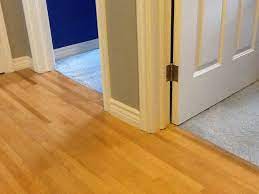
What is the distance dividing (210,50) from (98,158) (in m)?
0.84

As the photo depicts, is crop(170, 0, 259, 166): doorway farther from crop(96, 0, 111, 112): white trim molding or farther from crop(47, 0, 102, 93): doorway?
crop(47, 0, 102, 93): doorway

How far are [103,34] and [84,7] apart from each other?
1.30 m

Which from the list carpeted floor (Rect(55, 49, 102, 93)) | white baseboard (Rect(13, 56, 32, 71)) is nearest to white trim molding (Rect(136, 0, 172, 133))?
carpeted floor (Rect(55, 49, 102, 93))

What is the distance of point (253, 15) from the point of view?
199 centimetres

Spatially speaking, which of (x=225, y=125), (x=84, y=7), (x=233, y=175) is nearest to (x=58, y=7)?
(x=84, y=7)

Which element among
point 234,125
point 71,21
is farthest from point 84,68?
point 234,125

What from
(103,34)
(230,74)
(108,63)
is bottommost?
(230,74)

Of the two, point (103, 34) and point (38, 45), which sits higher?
point (103, 34)

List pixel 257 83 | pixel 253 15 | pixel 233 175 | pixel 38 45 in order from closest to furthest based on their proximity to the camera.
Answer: pixel 233 175
pixel 253 15
pixel 257 83
pixel 38 45

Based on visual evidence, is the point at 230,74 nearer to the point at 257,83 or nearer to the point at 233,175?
the point at 257,83

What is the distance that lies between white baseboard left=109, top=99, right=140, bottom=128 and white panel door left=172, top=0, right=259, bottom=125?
0.67 feet

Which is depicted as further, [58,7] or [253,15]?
[58,7]

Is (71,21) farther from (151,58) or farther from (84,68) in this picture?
(151,58)

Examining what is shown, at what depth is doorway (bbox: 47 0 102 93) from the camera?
2.72 metres
